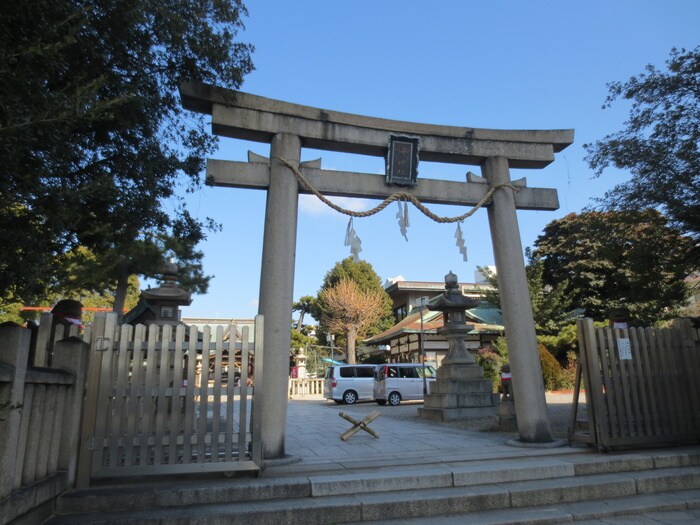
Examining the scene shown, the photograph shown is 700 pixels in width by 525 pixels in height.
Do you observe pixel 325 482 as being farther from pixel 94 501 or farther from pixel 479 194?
pixel 479 194

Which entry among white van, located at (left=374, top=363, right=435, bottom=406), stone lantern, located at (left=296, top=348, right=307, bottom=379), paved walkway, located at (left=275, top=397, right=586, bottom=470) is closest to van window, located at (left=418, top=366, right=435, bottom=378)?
white van, located at (left=374, top=363, right=435, bottom=406)

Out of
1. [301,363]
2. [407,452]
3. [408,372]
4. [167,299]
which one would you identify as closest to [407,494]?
[407,452]

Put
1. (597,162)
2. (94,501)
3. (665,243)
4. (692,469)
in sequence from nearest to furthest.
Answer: (94,501)
(692,469)
(665,243)
(597,162)

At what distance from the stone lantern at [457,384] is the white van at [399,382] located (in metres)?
6.44

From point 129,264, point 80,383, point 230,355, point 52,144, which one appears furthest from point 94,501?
point 129,264

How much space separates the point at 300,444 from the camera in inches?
290

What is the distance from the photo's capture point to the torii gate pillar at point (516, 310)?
653 centimetres

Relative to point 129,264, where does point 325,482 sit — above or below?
below

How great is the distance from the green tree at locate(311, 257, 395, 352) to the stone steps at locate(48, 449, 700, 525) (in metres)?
29.9

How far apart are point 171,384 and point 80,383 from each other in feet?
2.98

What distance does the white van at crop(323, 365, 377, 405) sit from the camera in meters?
20.5

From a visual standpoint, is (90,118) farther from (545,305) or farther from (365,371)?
(545,305)

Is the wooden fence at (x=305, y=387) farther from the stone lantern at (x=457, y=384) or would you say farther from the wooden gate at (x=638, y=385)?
the wooden gate at (x=638, y=385)

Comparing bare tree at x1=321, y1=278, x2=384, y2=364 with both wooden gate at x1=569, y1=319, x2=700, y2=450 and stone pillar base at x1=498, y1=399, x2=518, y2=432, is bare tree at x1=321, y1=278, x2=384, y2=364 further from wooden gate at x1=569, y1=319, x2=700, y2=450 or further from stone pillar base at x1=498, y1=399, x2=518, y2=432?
wooden gate at x1=569, y1=319, x2=700, y2=450
